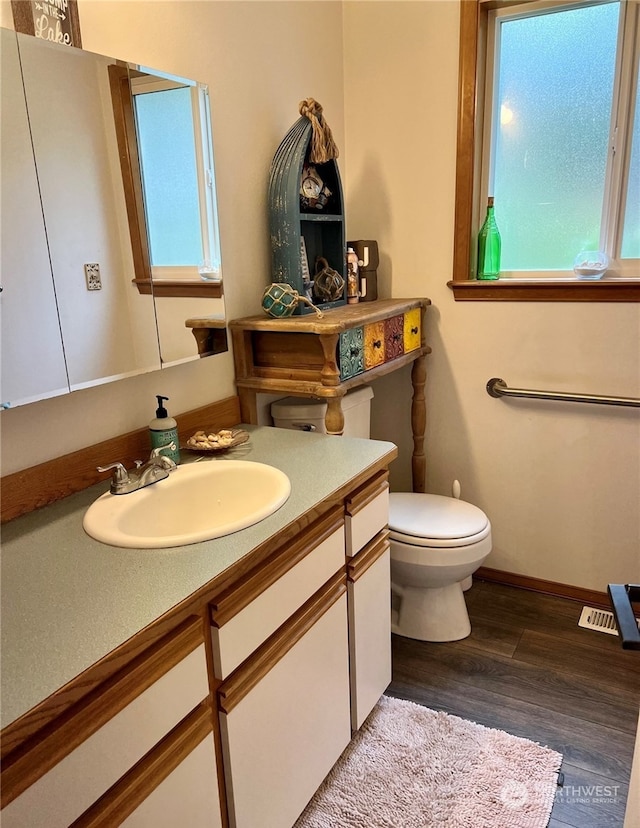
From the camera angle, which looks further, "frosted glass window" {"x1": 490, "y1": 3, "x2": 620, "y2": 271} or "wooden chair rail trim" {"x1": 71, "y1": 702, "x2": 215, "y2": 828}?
"frosted glass window" {"x1": 490, "y1": 3, "x2": 620, "y2": 271}

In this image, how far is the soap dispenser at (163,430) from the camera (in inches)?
57.5

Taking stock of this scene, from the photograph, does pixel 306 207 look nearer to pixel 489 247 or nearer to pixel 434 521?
pixel 489 247

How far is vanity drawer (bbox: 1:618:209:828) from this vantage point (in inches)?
28.8

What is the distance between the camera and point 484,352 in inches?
88.7

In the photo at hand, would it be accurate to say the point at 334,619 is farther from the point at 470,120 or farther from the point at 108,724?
the point at 470,120

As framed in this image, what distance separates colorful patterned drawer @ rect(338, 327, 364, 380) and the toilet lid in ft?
1.81

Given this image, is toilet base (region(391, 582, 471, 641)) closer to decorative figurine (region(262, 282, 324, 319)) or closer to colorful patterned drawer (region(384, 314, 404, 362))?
colorful patterned drawer (region(384, 314, 404, 362))

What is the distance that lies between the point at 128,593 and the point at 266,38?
169cm

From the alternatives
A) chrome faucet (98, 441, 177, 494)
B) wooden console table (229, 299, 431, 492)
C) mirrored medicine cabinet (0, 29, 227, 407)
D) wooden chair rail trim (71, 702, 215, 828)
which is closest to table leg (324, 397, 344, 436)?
wooden console table (229, 299, 431, 492)

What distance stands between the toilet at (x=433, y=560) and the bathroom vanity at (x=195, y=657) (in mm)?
360

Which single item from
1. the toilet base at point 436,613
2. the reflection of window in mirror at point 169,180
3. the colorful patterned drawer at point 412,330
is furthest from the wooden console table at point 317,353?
the toilet base at point 436,613

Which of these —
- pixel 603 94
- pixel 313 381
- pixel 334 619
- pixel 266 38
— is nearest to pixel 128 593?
pixel 334 619

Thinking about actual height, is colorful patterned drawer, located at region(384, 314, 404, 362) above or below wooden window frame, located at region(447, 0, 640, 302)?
below

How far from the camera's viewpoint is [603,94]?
199cm
